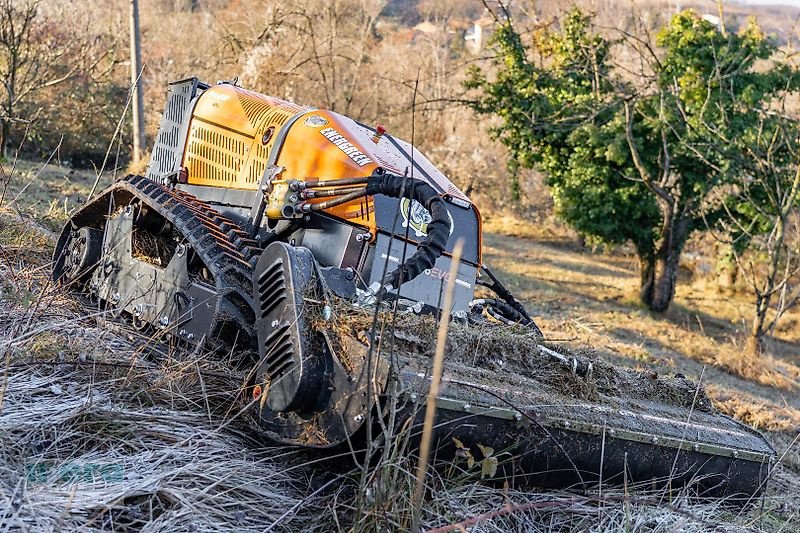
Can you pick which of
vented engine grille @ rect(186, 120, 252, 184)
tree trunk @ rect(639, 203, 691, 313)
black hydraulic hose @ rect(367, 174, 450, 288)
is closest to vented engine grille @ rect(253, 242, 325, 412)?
black hydraulic hose @ rect(367, 174, 450, 288)

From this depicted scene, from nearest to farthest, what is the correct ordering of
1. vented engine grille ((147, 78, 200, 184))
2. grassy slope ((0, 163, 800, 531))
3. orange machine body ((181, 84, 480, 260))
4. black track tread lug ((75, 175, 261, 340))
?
grassy slope ((0, 163, 800, 531))
black track tread lug ((75, 175, 261, 340))
orange machine body ((181, 84, 480, 260))
vented engine grille ((147, 78, 200, 184))

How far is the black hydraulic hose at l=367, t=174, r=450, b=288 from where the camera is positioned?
14.0 ft

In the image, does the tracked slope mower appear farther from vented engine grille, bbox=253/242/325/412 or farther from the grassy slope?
the grassy slope

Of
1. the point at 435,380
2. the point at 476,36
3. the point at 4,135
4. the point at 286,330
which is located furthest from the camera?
the point at 476,36

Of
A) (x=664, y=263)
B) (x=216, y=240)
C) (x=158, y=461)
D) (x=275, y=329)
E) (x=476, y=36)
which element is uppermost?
(x=476, y=36)

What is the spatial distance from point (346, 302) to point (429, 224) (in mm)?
709

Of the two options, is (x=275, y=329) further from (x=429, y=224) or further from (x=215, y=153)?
(x=215, y=153)

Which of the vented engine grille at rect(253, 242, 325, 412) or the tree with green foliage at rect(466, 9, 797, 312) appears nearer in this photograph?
the vented engine grille at rect(253, 242, 325, 412)

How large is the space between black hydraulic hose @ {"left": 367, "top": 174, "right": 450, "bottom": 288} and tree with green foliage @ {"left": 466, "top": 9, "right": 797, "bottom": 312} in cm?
1082

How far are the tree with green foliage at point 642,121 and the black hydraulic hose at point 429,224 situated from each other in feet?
35.5

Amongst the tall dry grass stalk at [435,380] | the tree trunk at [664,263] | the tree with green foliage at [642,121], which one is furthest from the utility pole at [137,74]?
the tall dry grass stalk at [435,380]

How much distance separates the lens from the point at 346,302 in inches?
159

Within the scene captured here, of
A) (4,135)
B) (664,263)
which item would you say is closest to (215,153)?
(4,135)

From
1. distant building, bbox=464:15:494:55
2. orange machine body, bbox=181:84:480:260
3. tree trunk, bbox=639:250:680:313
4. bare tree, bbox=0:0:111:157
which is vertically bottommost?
tree trunk, bbox=639:250:680:313
